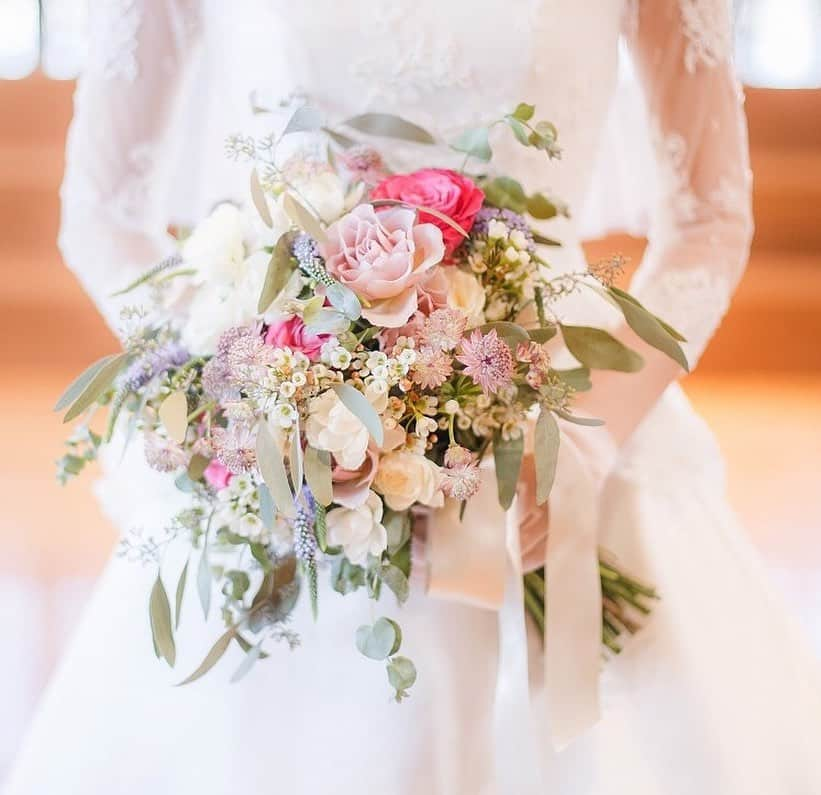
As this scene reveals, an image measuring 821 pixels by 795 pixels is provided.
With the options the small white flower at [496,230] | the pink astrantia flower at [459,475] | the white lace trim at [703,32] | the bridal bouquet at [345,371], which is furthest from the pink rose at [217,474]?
the white lace trim at [703,32]

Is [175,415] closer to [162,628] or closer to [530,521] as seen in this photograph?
[162,628]

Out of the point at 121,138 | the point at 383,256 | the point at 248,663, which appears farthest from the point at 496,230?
the point at 121,138

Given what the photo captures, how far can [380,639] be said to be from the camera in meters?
0.82

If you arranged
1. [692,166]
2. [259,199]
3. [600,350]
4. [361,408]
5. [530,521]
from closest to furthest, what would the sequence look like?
[361,408]
[259,199]
[600,350]
[530,521]
[692,166]

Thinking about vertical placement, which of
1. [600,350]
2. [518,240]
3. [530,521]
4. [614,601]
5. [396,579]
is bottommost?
[614,601]

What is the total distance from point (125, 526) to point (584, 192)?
A: 2.43 ft

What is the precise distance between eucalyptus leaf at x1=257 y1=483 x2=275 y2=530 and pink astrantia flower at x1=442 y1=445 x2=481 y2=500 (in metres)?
0.14

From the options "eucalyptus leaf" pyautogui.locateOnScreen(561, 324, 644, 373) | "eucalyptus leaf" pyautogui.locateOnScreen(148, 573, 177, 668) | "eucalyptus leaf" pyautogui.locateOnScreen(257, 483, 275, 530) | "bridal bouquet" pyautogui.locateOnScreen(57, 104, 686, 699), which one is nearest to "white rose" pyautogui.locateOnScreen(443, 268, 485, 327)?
"bridal bouquet" pyautogui.locateOnScreen(57, 104, 686, 699)

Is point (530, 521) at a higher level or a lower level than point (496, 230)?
lower

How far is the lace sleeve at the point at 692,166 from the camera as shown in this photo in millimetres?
1221

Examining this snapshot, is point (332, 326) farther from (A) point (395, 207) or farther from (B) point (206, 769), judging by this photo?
(B) point (206, 769)

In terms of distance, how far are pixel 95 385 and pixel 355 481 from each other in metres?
0.23

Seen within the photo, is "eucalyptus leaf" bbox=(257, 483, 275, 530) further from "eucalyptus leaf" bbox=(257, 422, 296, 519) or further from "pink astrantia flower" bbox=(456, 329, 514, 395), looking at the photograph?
"pink astrantia flower" bbox=(456, 329, 514, 395)

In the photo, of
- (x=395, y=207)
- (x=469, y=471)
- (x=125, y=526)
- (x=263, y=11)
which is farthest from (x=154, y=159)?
(x=469, y=471)
